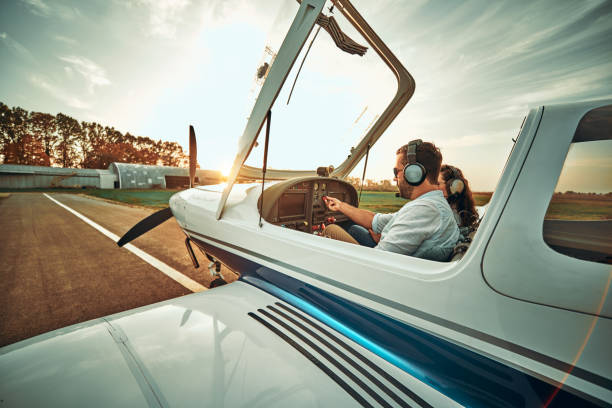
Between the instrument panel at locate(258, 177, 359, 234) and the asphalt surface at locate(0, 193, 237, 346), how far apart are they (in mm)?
1390

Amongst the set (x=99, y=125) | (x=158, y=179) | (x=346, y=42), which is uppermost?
(x=99, y=125)

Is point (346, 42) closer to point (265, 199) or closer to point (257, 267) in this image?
point (265, 199)

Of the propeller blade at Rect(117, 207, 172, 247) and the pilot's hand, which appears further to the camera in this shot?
the propeller blade at Rect(117, 207, 172, 247)

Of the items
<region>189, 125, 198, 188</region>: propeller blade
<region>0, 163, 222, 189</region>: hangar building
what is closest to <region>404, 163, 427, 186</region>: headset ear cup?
<region>189, 125, 198, 188</region>: propeller blade

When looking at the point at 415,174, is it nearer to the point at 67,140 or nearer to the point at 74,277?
the point at 74,277

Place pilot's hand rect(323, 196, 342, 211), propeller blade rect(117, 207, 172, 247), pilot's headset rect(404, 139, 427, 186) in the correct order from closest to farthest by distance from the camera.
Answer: pilot's headset rect(404, 139, 427, 186)
pilot's hand rect(323, 196, 342, 211)
propeller blade rect(117, 207, 172, 247)

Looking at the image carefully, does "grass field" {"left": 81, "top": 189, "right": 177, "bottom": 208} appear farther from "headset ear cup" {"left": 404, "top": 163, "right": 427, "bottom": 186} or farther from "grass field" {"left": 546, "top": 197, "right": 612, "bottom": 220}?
"grass field" {"left": 546, "top": 197, "right": 612, "bottom": 220}

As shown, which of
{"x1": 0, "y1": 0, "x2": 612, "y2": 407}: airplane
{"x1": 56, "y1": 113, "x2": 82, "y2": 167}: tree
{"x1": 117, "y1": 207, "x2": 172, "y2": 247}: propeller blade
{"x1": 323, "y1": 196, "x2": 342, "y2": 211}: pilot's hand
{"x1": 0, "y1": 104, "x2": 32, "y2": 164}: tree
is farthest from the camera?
{"x1": 56, "y1": 113, "x2": 82, "y2": 167}: tree

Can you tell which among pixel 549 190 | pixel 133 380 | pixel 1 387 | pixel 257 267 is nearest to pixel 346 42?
pixel 549 190

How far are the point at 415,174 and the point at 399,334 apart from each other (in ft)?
2.92

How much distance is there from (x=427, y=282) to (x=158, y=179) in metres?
34.8

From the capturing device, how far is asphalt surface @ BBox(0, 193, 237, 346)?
2.08m

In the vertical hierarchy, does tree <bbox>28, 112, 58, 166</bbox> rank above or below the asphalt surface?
above

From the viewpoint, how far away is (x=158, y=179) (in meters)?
29.4
